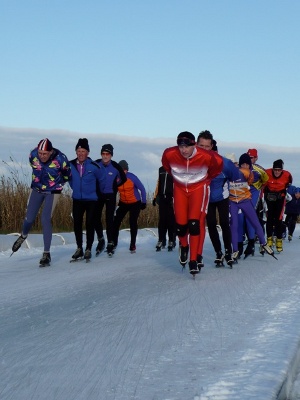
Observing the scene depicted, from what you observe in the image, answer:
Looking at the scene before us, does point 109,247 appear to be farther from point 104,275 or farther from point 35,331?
point 35,331

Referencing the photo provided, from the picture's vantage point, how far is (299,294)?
6.92 meters

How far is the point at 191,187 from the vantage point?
8688 millimetres

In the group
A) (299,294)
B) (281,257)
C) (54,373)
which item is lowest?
(281,257)

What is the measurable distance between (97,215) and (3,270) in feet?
10.9

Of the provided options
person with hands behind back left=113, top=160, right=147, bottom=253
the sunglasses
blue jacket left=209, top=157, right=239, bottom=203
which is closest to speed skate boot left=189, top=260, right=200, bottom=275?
the sunglasses

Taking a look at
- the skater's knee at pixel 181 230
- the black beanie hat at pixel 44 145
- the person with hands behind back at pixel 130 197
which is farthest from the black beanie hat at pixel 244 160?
the black beanie hat at pixel 44 145

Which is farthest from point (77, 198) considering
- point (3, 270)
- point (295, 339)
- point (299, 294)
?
point (295, 339)

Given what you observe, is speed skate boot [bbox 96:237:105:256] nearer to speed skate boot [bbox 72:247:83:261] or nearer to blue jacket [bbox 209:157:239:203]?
speed skate boot [bbox 72:247:83:261]

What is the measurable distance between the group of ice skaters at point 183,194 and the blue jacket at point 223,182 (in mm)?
15

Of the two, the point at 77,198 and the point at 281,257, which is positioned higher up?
the point at 77,198

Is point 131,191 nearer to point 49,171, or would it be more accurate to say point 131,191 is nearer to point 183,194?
point 49,171

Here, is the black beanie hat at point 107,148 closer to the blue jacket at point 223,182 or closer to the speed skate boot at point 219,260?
the blue jacket at point 223,182

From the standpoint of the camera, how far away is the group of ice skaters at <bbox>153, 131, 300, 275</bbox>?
8609 mm

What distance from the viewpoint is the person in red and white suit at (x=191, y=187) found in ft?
28.1
